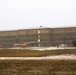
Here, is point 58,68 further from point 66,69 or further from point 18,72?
point 18,72

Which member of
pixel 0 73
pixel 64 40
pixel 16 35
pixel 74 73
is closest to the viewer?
pixel 74 73

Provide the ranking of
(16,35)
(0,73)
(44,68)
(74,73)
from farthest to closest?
(16,35)
(44,68)
(0,73)
(74,73)

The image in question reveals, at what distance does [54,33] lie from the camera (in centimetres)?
13475

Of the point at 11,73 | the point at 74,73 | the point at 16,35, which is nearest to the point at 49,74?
the point at 74,73

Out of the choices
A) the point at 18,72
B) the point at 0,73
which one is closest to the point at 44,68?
the point at 18,72

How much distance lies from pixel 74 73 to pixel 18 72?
15.2ft

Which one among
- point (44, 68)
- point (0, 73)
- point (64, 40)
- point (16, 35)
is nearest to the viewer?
point (0, 73)

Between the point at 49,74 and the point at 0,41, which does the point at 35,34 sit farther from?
the point at 49,74

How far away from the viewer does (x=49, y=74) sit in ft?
52.7

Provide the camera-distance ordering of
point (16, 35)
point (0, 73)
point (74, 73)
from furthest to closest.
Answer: point (16, 35) → point (0, 73) → point (74, 73)

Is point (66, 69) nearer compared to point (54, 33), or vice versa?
point (66, 69)

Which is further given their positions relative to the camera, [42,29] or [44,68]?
[42,29]

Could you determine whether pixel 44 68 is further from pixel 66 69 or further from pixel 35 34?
pixel 35 34

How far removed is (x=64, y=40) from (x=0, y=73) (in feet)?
379
